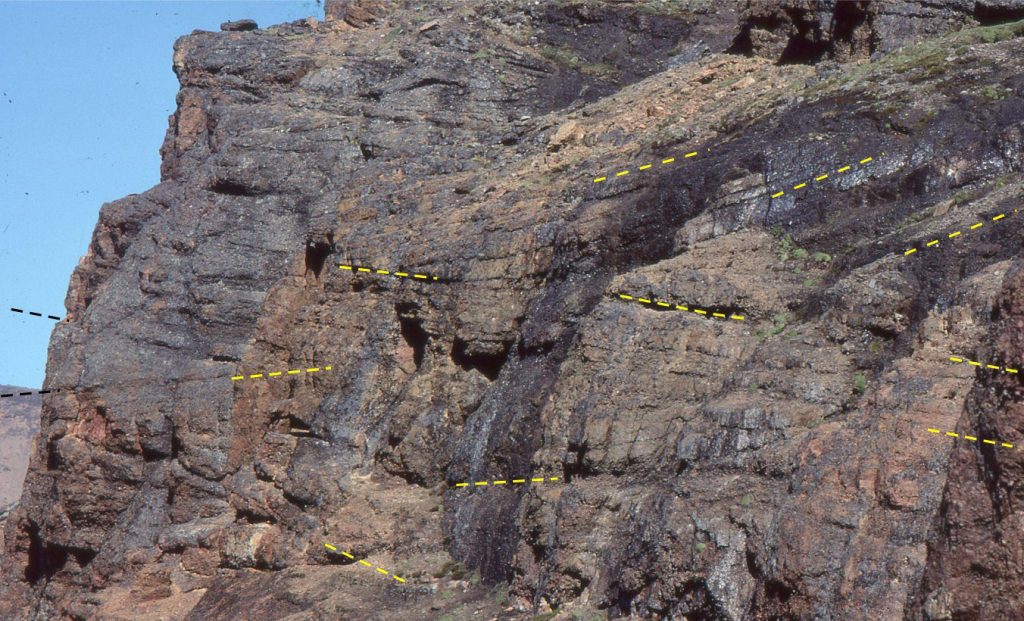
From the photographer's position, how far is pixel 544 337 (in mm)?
25016

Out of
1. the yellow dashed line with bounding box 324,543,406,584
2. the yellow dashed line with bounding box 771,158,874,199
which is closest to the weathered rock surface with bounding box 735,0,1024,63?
the yellow dashed line with bounding box 771,158,874,199

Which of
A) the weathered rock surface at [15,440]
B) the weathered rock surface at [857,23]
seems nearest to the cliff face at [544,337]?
the weathered rock surface at [857,23]

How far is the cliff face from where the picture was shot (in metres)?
17.2

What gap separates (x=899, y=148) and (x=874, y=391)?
703cm

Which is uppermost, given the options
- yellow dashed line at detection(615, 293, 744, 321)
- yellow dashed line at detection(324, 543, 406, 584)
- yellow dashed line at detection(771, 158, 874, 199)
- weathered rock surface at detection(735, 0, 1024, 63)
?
weathered rock surface at detection(735, 0, 1024, 63)

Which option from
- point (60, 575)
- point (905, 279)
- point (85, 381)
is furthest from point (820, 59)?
point (60, 575)

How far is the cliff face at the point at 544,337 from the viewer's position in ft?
56.3

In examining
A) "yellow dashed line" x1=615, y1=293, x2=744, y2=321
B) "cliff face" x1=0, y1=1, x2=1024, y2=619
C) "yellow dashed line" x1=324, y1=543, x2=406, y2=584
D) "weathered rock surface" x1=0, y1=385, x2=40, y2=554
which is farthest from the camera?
"weathered rock surface" x1=0, y1=385, x2=40, y2=554

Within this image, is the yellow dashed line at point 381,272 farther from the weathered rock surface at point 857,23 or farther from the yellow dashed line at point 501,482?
the weathered rock surface at point 857,23

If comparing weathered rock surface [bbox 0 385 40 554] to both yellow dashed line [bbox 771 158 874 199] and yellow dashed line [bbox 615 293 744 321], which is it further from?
yellow dashed line [bbox 771 158 874 199]

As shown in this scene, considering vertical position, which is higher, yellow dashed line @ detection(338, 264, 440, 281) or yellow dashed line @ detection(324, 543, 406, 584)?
yellow dashed line @ detection(338, 264, 440, 281)

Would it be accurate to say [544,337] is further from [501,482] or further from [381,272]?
[381,272]

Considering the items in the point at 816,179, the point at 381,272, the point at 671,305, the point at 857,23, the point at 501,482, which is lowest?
the point at 501,482

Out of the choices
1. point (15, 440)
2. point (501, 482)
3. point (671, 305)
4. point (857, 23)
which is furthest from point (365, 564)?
point (15, 440)
